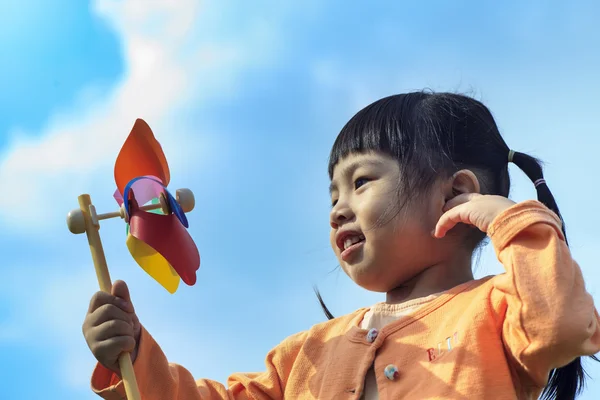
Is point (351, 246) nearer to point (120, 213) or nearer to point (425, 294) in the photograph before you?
point (425, 294)

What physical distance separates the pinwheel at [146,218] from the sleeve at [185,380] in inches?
7.5

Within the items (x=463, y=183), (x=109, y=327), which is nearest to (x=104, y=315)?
(x=109, y=327)

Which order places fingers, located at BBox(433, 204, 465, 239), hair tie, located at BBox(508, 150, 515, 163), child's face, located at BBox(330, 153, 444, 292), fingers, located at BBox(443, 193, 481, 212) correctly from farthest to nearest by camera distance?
hair tie, located at BBox(508, 150, 515, 163)
child's face, located at BBox(330, 153, 444, 292)
fingers, located at BBox(443, 193, 481, 212)
fingers, located at BBox(433, 204, 465, 239)

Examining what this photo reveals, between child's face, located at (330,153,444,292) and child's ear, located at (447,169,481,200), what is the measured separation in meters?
0.09

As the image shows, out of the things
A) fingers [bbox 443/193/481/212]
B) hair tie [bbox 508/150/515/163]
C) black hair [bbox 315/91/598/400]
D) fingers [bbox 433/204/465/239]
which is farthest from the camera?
hair tie [bbox 508/150/515/163]

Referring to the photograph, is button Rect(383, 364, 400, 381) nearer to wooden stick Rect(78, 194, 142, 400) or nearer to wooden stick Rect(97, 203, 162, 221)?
wooden stick Rect(78, 194, 142, 400)

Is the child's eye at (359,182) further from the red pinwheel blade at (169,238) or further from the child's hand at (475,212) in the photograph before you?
the red pinwheel blade at (169,238)

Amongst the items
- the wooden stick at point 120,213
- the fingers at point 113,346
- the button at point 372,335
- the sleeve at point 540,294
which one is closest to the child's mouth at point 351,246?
the button at point 372,335

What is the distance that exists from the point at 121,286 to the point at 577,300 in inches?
54.7

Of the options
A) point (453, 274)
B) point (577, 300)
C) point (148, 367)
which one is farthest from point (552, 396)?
point (148, 367)

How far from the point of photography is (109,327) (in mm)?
2779

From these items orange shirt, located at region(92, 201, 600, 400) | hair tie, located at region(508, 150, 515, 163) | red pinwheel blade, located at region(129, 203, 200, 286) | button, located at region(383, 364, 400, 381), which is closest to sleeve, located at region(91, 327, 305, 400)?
orange shirt, located at region(92, 201, 600, 400)

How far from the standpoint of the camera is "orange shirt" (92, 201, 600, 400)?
100 inches

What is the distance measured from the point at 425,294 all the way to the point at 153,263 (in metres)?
0.95
